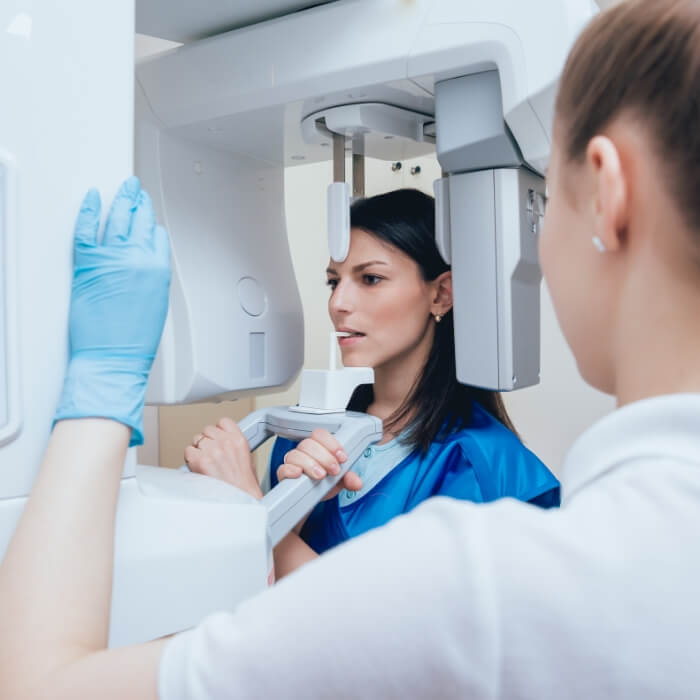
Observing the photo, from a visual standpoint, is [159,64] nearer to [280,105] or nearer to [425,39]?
[280,105]

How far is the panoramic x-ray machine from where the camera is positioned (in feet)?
2.03

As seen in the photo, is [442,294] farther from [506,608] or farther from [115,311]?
[506,608]

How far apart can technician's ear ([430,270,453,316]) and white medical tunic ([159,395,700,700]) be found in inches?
41.3

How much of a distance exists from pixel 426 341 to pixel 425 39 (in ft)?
2.38

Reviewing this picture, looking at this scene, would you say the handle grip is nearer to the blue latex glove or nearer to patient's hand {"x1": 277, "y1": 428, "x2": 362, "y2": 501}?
patient's hand {"x1": 277, "y1": 428, "x2": 362, "y2": 501}

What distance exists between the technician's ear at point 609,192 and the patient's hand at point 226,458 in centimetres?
72

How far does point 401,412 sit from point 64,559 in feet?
3.07

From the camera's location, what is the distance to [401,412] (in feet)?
4.62

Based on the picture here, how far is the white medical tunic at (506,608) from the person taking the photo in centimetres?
34

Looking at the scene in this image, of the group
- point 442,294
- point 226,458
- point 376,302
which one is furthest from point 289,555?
point 442,294

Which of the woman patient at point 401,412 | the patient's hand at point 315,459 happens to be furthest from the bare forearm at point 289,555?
the patient's hand at point 315,459

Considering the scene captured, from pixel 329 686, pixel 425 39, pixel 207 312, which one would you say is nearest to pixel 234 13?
pixel 425 39

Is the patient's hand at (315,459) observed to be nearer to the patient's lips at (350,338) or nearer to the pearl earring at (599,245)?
the patient's lips at (350,338)

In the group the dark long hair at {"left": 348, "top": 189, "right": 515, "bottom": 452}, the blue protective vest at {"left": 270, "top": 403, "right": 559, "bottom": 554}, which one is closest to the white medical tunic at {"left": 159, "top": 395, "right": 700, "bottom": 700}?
the blue protective vest at {"left": 270, "top": 403, "right": 559, "bottom": 554}
